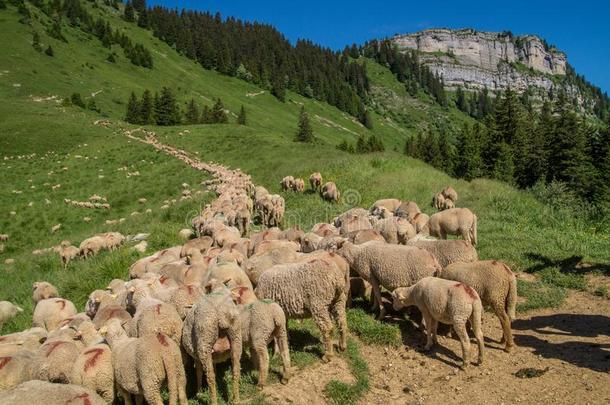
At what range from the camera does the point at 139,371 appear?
7.25 m

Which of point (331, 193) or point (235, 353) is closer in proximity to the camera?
point (235, 353)

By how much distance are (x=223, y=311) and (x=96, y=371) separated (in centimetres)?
220

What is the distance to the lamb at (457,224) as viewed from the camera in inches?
634

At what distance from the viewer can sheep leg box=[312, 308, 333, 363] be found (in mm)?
9094

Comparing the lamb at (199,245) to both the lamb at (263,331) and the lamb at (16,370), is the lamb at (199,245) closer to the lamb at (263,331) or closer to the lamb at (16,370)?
the lamb at (16,370)

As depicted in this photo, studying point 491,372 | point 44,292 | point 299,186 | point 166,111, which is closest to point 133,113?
point 166,111

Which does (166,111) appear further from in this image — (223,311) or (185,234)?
(223,311)

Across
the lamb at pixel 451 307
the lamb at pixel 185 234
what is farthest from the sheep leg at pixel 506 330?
the lamb at pixel 185 234

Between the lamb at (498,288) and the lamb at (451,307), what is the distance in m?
0.78

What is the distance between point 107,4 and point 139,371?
199 m

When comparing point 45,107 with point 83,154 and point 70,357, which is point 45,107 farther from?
point 70,357

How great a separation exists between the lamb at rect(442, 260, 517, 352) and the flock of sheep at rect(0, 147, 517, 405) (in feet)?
0.07

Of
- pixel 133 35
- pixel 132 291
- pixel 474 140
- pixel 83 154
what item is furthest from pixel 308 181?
pixel 133 35

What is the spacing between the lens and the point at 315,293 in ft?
30.7
